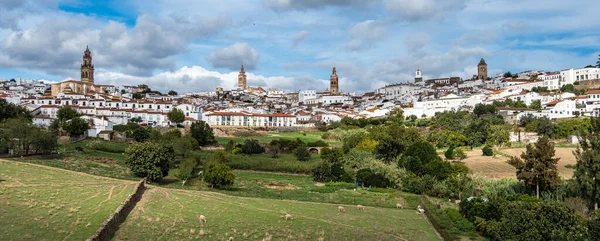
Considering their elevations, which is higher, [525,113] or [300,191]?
[525,113]

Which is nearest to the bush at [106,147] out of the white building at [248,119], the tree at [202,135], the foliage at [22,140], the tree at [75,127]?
the tree at [75,127]

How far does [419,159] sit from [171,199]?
21.0 m

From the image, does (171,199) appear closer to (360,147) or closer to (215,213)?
(215,213)

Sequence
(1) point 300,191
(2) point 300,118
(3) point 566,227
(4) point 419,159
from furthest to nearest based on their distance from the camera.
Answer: (2) point 300,118 < (4) point 419,159 < (1) point 300,191 < (3) point 566,227

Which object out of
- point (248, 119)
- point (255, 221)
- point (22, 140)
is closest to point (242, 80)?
point (248, 119)

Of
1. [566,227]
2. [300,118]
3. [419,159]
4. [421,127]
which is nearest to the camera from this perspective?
[566,227]

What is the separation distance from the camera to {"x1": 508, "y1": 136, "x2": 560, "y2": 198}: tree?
26.9m

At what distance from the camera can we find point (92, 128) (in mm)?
60438

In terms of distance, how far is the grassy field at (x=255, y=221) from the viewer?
771 inches

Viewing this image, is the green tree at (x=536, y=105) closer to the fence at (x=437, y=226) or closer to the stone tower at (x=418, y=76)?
the fence at (x=437, y=226)

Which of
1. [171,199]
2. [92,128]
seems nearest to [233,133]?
[92,128]

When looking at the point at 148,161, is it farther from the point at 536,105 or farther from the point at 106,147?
the point at 536,105

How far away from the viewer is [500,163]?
4150 cm

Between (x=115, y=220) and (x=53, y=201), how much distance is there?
5.23m
